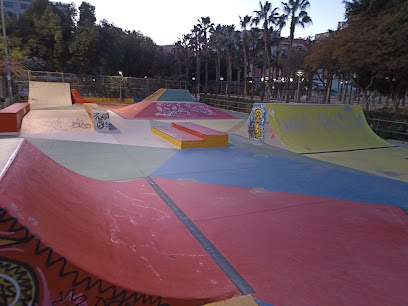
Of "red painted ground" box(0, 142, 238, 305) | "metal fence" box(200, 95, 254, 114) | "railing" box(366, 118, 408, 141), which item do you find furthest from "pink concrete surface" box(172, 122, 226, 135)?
"metal fence" box(200, 95, 254, 114)

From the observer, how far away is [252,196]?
5.76m

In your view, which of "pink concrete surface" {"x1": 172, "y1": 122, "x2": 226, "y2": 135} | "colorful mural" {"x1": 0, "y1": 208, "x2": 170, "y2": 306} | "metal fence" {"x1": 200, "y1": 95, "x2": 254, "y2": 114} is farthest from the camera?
"metal fence" {"x1": 200, "y1": 95, "x2": 254, "y2": 114}

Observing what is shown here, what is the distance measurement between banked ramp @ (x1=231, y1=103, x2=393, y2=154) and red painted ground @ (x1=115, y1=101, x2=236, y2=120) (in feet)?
26.1

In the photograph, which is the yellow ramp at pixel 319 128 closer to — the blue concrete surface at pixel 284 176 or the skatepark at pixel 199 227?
the skatepark at pixel 199 227

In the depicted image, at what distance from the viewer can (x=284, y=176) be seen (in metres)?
→ 7.24

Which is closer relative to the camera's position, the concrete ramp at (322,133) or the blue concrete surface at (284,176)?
the blue concrete surface at (284,176)

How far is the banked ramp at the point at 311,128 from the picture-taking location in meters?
11.1

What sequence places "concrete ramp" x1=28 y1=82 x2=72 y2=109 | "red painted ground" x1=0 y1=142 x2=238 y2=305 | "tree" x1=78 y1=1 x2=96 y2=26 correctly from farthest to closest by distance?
"tree" x1=78 y1=1 x2=96 y2=26 → "concrete ramp" x1=28 y1=82 x2=72 y2=109 → "red painted ground" x1=0 y1=142 x2=238 y2=305

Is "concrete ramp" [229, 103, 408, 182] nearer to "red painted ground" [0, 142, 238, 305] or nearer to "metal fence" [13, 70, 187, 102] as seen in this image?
"red painted ground" [0, 142, 238, 305]

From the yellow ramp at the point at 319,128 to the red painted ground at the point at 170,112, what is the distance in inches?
358

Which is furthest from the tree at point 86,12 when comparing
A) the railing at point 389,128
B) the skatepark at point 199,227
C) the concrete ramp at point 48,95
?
the railing at point 389,128

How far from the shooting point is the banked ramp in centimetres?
1113

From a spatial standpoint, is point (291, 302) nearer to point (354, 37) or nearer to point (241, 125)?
point (241, 125)

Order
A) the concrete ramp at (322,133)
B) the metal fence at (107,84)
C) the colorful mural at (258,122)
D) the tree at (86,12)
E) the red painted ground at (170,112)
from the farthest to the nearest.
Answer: the tree at (86,12)
the metal fence at (107,84)
the red painted ground at (170,112)
the colorful mural at (258,122)
the concrete ramp at (322,133)
